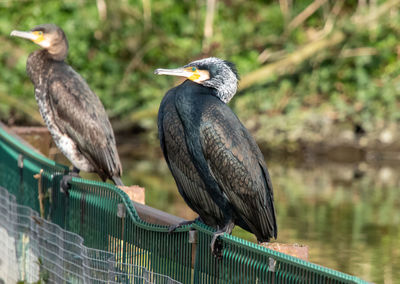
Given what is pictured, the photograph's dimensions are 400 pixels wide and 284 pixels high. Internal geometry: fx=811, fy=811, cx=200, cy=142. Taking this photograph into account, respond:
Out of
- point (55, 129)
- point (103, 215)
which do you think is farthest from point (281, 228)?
point (103, 215)

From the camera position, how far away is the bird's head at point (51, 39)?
531 centimetres

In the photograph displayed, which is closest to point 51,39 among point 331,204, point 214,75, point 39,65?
point 39,65

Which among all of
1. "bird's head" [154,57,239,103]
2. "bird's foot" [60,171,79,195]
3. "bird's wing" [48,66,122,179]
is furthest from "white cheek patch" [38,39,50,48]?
"bird's head" [154,57,239,103]

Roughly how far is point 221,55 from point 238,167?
9.38 m

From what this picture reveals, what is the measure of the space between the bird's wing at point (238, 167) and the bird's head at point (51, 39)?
7.87 feet

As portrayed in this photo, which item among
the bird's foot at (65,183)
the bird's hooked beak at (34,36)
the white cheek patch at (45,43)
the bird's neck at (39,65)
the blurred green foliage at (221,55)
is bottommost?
the bird's foot at (65,183)

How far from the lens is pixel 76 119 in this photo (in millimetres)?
4801

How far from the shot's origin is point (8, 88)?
12578mm

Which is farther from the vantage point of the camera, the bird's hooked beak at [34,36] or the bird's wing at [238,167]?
the bird's hooked beak at [34,36]

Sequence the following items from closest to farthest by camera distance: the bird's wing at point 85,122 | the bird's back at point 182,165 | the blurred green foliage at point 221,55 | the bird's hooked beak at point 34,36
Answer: the bird's back at point 182,165 < the bird's wing at point 85,122 < the bird's hooked beak at point 34,36 < the blurred green foliage at point 221,55

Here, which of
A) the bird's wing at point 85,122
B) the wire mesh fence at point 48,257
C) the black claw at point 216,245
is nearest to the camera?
the black claw at point 216,245

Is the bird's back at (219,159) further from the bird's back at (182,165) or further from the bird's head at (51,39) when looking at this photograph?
the bird's head at (51,39)

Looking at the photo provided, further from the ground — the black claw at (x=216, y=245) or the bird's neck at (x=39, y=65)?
the bird's neck at (x=39, y=65)

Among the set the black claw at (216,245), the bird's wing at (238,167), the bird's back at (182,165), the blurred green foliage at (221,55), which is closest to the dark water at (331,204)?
the blurred green foliage at (221,55)
